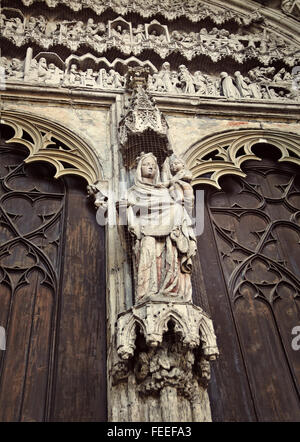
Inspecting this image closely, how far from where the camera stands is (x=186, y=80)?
7172 mm

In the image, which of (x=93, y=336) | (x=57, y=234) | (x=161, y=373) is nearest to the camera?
(x=161, y=373)

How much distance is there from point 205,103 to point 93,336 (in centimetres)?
367

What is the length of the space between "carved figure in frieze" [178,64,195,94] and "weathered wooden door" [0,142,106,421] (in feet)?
7.46

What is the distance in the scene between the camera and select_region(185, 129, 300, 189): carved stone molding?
19.8 ft

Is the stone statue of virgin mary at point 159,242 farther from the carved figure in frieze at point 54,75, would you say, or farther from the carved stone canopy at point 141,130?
the carved figure in frieze at point 54,75

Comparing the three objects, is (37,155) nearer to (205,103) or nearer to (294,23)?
(205,103)

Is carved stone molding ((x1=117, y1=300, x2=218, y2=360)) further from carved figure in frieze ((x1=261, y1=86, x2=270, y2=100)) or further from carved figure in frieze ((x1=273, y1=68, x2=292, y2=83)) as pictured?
carved figure in frieze ((x1=273, y1=68, x2=292, y2=83))

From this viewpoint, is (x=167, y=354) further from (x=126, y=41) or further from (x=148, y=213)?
(x=126, y=41)

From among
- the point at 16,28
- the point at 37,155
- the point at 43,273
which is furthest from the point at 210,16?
the point at 43,273

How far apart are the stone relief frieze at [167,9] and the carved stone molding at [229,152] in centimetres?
293

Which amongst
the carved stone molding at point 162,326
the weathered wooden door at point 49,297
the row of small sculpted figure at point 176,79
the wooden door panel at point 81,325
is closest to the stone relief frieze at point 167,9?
the row of small sculpted figure at point 176,79

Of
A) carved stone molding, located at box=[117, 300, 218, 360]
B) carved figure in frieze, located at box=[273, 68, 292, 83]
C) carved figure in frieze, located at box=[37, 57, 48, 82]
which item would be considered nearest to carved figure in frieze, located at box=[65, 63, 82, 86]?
carved figure in frieze, located at box=[37, 57, 48, 82]

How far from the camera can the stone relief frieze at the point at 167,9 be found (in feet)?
26.8

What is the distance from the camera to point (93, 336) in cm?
455
